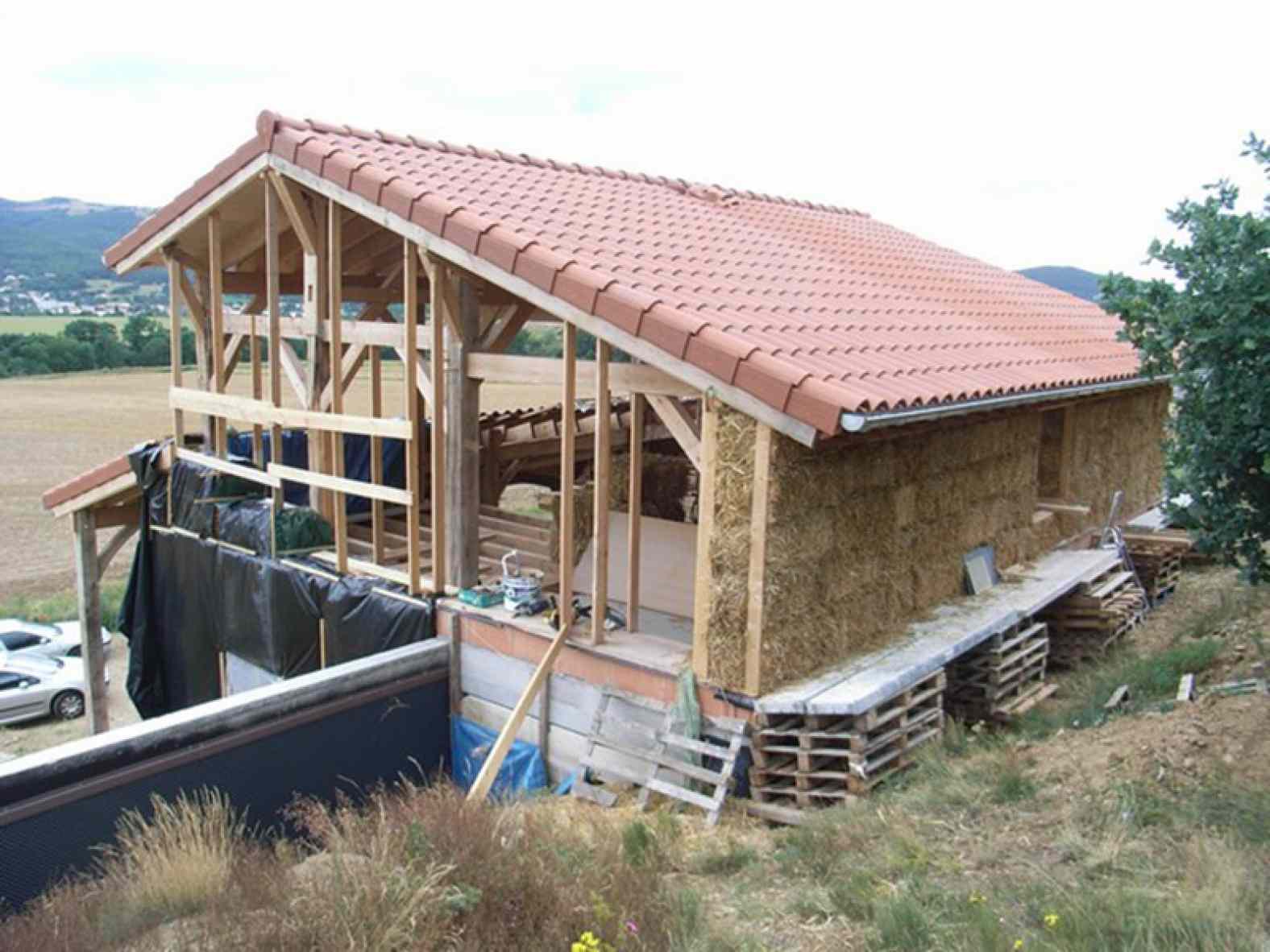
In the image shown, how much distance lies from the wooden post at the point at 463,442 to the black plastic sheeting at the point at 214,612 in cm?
59

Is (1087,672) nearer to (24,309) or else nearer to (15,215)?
(24,309)

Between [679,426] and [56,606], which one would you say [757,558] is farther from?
[56,606]

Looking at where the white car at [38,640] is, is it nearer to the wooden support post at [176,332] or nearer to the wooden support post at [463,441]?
the wooden support post at [176,332]

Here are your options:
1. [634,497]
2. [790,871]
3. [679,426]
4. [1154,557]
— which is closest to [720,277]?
[679,426]

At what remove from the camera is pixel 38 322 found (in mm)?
98500

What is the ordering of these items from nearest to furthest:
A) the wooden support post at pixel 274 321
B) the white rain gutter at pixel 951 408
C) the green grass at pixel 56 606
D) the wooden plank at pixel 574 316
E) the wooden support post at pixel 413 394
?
1. the white rain gutter at pixel 951 408
2. the wooden plank at pixel 574 316
3. the wooden support post at pixel 413 394
4. the wooden support post at pixel 274 321
5. the green grass at pixel 56 606

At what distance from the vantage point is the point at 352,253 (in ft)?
39.5

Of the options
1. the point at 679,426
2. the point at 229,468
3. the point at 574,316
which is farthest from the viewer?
the point at 229,468

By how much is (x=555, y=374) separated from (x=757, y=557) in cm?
238

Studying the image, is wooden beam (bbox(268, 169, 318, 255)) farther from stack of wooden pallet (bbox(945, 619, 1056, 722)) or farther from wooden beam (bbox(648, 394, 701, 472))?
stack of wooden pallet (bbox(945, 619, 1056, 722))

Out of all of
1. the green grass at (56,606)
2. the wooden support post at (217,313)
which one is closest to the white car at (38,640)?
the green grass at (56,606)

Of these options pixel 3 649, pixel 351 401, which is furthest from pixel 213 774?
pixel 351 401

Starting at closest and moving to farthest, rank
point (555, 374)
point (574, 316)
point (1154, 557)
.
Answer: point (574, 316), point (555, 374), point (1154, 557)

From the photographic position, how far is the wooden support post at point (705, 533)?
23.5 feet
